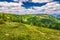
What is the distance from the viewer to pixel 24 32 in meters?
6.73

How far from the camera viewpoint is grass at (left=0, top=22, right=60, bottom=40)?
6.51 meters

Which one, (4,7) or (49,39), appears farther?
(4,7)

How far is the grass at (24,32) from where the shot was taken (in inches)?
256

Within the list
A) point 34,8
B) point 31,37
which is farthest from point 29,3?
point 31,37

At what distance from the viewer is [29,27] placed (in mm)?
6996

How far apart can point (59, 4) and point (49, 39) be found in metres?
1.73

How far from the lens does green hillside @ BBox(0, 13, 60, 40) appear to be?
6.56 metres

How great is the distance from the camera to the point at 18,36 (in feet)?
21.4

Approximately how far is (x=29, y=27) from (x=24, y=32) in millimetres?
375

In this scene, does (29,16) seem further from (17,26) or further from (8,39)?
(8,39)

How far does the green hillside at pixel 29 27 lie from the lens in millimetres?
6562

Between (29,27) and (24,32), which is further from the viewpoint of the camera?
(29,27)

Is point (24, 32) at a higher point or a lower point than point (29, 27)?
lower

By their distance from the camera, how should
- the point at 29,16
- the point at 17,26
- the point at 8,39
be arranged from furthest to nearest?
the point at 29,16 → the point at 17,26 → the point at 8,39
